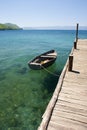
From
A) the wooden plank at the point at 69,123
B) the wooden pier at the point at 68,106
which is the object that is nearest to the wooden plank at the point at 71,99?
the wooden pier at the point at 68,106

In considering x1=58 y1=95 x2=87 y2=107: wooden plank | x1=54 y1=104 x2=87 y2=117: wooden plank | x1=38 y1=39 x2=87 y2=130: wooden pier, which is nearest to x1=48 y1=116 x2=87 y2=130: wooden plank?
x1=38 y1=39 x2=87 y2=130: wooden pier

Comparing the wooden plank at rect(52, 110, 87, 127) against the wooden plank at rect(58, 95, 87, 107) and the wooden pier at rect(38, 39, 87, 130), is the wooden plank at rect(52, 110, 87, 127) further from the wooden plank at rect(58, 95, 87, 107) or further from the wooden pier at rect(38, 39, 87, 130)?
the wooden plank at rect(58, 95, 87, 107)

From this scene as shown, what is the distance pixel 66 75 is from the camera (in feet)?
33.2

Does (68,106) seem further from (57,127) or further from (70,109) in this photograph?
(57,127)

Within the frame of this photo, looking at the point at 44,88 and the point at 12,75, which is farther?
the point at 12,75

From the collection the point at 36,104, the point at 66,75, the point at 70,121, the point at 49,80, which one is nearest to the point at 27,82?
the point at 49,80

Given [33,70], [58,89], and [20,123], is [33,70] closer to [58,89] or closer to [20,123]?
[20,123]

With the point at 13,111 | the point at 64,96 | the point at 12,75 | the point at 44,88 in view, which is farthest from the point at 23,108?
the point at 12,75

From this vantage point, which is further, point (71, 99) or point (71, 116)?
point (71, 99)

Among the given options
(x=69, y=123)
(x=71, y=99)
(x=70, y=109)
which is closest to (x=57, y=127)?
(x=69, y=123)

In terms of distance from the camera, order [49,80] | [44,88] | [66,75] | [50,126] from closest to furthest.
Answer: [50,126]
[66,75]
[44,88]
[49,80]

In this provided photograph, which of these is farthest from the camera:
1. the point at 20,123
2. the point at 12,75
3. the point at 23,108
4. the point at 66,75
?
the point at 12,75

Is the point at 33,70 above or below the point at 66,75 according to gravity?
below

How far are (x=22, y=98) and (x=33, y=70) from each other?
6526 mm
